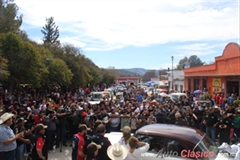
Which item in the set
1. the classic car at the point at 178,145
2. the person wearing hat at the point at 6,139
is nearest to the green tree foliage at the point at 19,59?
the person wearing hat at the point at 6,139

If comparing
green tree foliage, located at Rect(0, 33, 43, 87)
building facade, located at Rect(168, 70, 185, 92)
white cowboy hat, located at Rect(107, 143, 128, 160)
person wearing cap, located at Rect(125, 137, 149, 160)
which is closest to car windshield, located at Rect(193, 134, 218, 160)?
person wearing cap, located at Rect(125, 137, 149, 160)

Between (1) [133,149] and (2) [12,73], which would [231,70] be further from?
(1) [133,149]

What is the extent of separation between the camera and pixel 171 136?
18.3 ft

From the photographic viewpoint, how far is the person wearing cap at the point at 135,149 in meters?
5.39

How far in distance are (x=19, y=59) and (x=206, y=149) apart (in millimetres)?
14617

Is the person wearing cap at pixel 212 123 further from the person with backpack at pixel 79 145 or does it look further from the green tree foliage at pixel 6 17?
the green tree foliage at pixel 6 17

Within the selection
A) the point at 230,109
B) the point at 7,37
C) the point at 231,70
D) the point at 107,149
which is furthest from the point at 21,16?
the point at 107,149

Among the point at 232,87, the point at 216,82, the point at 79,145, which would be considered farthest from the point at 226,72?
the point at 79,145

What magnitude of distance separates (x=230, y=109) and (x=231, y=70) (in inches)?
643

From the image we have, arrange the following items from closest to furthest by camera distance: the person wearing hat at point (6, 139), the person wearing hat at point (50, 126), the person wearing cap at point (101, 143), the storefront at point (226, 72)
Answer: the person wearing cap at point (101, 143) < the person wearing hat at point (6, 139) < the person wearing hat at point (50, 126) < the storefront at point (226, 72)

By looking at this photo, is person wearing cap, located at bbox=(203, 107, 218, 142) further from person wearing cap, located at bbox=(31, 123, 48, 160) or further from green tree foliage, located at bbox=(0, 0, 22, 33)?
green tree foliage, located at bbox=(0, 0, 22, 33)

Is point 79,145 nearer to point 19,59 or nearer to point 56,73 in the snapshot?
point 19,59

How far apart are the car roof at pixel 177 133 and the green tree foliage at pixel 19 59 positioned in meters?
12.7

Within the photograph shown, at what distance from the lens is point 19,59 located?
1681 cm
